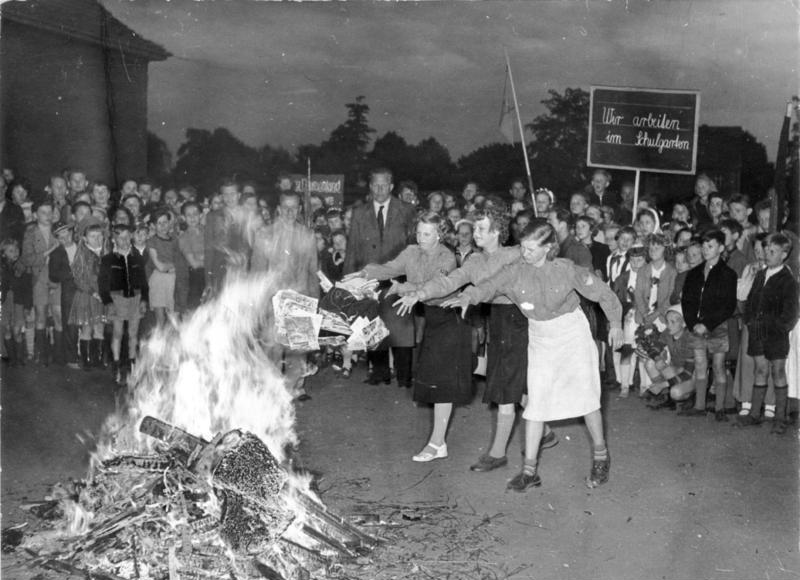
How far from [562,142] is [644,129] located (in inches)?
168

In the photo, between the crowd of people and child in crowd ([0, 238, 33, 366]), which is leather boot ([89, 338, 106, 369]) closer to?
the crowd of people

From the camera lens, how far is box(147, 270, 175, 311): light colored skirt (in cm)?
1017

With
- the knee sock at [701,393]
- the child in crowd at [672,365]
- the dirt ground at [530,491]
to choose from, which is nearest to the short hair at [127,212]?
the dirt ground at [530,491]

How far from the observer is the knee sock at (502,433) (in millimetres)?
6422

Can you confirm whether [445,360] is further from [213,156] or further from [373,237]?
[213,156]

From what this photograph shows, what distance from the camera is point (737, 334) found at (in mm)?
8281

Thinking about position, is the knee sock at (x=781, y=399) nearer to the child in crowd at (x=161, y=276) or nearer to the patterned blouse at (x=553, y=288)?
the patterned blouse at (x=553, y=288)

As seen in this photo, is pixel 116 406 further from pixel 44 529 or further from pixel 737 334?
pixel 737 334

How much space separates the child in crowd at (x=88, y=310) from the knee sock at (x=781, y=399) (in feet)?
23.9

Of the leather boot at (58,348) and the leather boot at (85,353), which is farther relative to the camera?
the leather boot at (58,348)

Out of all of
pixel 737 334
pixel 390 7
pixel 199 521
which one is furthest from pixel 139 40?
pixel 199 521

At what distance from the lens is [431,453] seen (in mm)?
6648

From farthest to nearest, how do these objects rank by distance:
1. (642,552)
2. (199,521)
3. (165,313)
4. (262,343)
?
(165,313) < (262,343) < (642,552) < (199,521)

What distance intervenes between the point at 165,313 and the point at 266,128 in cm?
822
